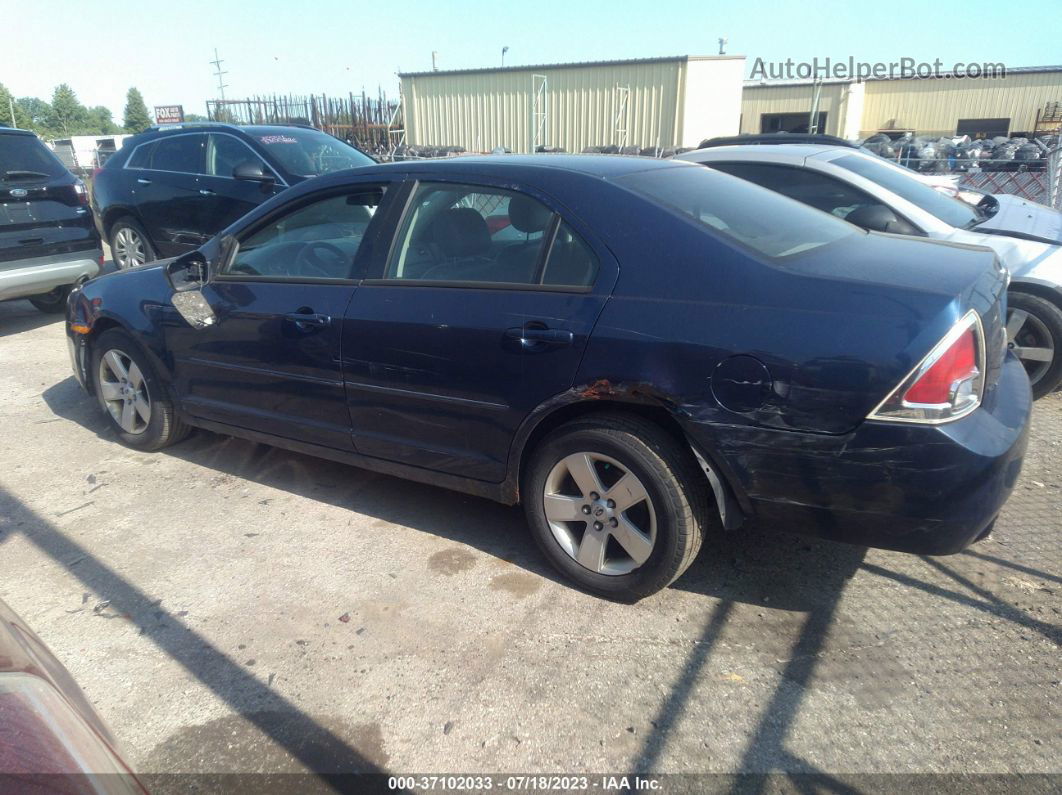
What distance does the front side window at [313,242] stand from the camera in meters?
3.75

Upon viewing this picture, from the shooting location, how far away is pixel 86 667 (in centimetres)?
287

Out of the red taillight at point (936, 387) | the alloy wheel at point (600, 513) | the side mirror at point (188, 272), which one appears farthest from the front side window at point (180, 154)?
the red taillight at point (936, 387)

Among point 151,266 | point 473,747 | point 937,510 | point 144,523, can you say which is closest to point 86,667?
point 144,523

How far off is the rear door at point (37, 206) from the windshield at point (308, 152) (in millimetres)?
1854

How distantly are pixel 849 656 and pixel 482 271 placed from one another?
2.04 meters

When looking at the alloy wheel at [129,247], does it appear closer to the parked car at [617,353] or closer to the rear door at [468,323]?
the parked car at [617,353]

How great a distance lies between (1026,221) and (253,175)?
6.36 metres

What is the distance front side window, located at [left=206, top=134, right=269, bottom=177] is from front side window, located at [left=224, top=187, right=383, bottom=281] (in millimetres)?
4078

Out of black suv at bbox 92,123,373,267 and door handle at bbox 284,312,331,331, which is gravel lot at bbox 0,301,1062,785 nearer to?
door handle at bbox 284,312,331,331

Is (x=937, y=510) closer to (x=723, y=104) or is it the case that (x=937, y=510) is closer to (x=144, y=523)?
(x=144, y=523)

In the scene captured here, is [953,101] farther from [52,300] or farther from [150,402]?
[150,402]

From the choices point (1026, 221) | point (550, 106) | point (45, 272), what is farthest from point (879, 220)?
point (550, 106)

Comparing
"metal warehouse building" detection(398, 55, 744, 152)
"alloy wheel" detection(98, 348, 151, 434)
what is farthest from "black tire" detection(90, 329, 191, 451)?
"metal warehouse building" detection(398, 55, 744, 152)

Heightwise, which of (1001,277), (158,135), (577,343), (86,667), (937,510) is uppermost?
(158,135)
